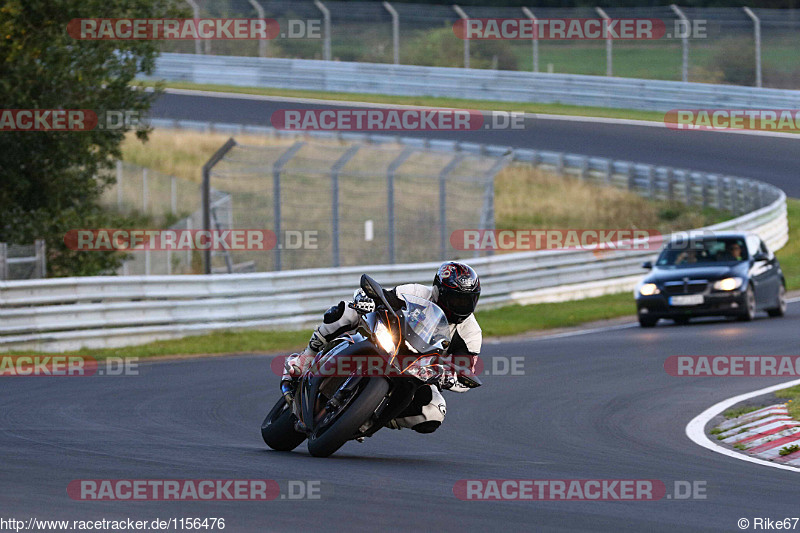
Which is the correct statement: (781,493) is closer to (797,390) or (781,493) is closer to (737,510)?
(737,510)

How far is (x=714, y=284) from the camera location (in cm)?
1941

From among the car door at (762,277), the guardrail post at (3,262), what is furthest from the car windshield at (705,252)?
the guardrail post at (3,262)

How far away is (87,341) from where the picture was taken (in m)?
16.5

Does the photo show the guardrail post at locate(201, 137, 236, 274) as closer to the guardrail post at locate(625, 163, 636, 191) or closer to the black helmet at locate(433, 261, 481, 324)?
the black helmet at locate(433, 261, 481, 324)

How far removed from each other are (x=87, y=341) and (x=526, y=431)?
759cm

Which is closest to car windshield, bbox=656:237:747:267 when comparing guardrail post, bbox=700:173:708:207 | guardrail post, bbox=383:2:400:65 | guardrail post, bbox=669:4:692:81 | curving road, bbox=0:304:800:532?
curving road, bbox=0:304:800:532

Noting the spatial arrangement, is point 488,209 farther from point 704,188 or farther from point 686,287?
point 704,188

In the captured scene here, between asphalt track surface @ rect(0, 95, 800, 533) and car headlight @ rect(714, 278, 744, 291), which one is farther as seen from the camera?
car headlight @ rect(714, 278, 744, 291)

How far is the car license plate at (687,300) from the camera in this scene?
63.7 feet

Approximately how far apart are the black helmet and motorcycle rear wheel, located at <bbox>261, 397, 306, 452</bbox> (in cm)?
145

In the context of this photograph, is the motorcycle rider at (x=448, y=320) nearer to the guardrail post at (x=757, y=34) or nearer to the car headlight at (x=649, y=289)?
the car headlight at (x=649, y=289)

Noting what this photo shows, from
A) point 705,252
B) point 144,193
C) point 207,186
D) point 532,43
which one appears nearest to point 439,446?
point 207,186

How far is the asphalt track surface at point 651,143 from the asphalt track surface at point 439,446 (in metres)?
16.6

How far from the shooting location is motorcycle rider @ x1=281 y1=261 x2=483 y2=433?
8336mm
